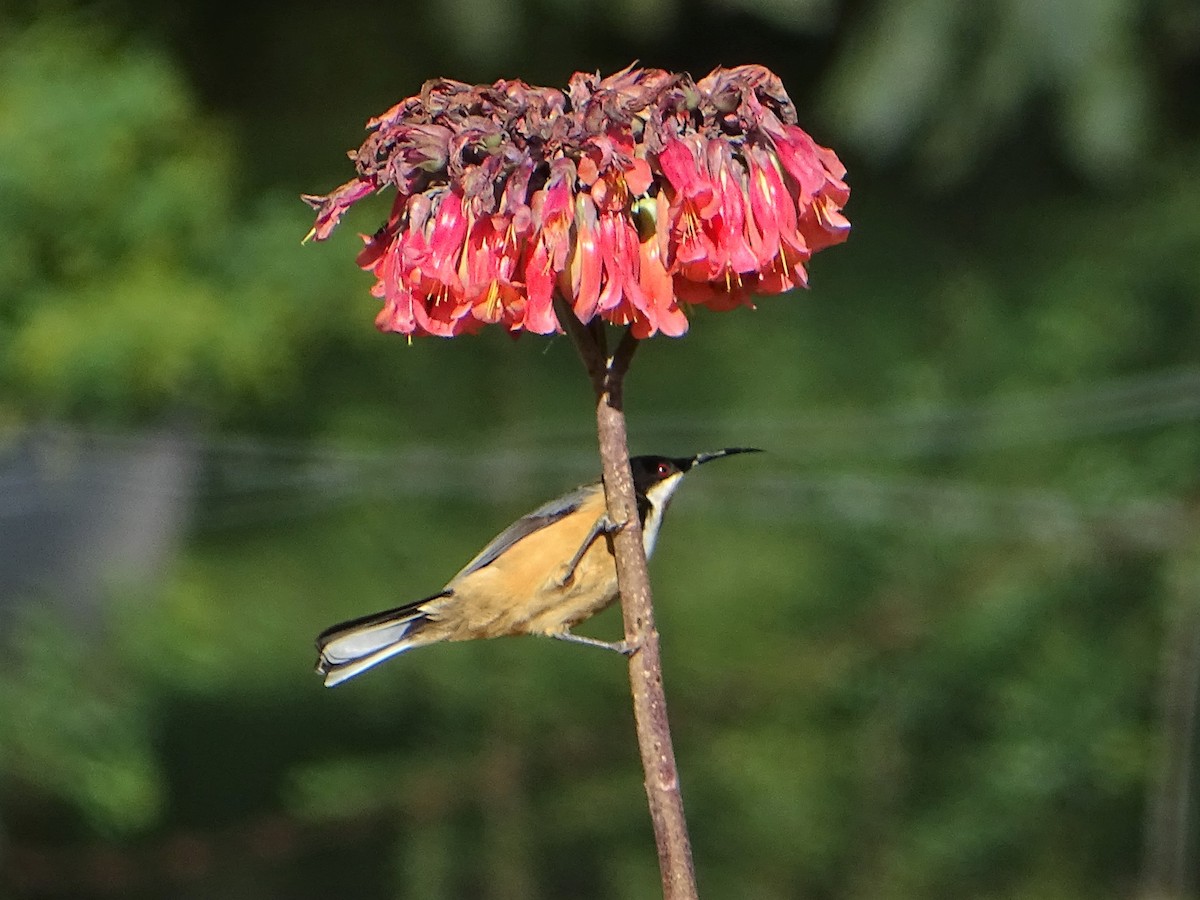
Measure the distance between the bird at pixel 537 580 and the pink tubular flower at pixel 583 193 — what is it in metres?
0.51

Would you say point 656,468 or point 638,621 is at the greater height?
point 656,468

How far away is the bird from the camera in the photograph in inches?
63.3

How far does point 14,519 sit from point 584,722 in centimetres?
137

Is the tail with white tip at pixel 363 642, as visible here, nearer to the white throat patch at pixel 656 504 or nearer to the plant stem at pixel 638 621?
the white throat patch at pixel 656 504

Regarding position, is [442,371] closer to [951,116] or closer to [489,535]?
[489,535]

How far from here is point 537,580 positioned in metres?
1.67

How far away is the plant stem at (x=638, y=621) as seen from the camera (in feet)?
3.39

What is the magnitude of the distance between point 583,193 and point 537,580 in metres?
0.70

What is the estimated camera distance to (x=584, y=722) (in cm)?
380

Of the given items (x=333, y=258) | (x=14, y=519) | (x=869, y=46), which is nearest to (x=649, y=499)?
(x=14, y=519)

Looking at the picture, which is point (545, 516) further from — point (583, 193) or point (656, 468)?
point (583, 193)

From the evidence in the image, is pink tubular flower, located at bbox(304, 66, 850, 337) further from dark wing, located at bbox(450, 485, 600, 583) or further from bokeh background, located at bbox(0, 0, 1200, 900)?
bokeh background, located at bbox(0, 0, 1200, 900)

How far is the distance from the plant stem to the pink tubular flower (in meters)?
0.03

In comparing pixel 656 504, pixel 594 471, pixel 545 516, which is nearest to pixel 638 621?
pixel 656 504
